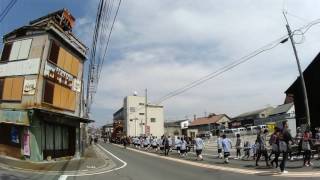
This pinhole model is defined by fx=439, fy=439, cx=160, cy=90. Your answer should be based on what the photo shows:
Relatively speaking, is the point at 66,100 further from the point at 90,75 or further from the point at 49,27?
the point at 90,75

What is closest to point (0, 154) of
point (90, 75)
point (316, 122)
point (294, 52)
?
point (90, 75)

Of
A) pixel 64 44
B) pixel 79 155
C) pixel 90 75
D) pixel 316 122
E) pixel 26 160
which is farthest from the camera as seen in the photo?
pixel 90 75

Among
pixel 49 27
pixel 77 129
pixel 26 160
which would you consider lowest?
pixel 26 160

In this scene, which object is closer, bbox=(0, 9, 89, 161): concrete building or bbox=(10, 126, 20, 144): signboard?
bbox=(0, 9, 89, 161): concrete building

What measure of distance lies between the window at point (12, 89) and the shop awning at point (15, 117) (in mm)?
1032

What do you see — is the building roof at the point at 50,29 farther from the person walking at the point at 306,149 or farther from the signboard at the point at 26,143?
the person walking at the point at 306,149

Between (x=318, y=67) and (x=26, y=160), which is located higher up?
(x=318, y=67)

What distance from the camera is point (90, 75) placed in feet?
138

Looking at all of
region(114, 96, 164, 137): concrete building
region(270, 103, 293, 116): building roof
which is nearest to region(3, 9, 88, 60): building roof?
region(270, 103, 293, 116): building roof

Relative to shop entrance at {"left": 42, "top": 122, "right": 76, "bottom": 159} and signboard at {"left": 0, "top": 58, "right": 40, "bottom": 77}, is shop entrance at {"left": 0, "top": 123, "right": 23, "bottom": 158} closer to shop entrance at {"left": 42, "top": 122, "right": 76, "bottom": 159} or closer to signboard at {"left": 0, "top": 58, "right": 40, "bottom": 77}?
shop entrance at {"left": 42, "top": 122, "right": 76, "bottom": 159}

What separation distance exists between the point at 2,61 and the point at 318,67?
24915mm

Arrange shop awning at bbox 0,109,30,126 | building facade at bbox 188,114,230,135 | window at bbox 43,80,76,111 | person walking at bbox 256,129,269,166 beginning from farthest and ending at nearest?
1. building facade at bbox 188,114,230,135
2. window at bbox 43,80,76,111
3. shop awning at bbox 0,109,30,126
4. person walking at bbox 256,129,269,166

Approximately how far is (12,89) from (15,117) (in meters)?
2.35

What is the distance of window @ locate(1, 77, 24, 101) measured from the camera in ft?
88.1
